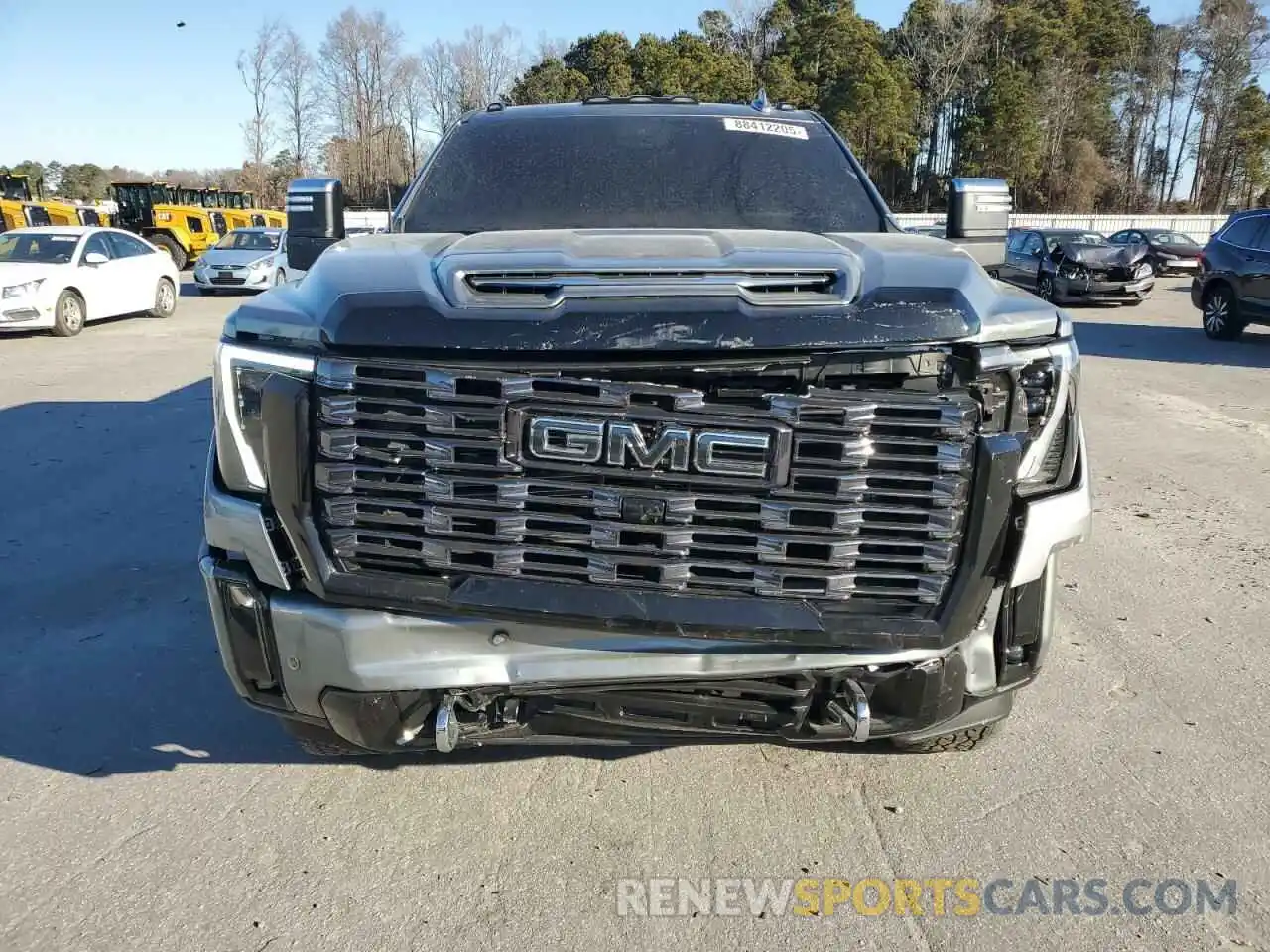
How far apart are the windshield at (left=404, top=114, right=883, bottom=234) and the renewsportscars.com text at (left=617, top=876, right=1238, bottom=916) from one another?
221 centimetres

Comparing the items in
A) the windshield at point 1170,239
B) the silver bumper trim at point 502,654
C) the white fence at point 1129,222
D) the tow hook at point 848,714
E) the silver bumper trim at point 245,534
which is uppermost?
the white fence at point 1129,222

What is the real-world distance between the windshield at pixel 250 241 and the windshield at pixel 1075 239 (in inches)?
668

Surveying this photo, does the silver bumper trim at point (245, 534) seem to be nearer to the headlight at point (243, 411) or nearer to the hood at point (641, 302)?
the headlight at point (243, 411)

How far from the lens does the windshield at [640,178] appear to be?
12.2 ft

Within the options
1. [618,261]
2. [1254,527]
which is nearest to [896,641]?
[618,261]

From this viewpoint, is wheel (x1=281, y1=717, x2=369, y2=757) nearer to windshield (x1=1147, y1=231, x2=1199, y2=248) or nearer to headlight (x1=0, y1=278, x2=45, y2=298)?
headlight (x1=0, y1=278, x2=45, y2=298)

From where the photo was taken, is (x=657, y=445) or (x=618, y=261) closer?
(x=657, y=445)

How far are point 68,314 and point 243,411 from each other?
14390mm

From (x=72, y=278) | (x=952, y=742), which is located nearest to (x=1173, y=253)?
(x=72, y=278)

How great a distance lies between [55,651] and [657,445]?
3096 mm

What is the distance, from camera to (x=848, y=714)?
8.11ft

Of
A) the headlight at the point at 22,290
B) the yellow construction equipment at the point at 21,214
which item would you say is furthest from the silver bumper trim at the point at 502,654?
the yellow construction equipment at the point at 21,214

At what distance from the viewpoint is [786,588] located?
238 cm

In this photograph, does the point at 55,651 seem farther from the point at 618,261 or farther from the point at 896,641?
the point at 896,641
